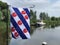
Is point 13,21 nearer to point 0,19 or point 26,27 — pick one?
point 26,27

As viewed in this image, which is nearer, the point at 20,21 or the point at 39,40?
the point at 20,21

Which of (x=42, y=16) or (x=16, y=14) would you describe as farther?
(x=42, y=16)

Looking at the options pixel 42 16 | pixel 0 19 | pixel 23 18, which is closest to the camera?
pixel 23 18

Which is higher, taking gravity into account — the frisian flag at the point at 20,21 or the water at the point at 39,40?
the frisian flag at the point at 20,21

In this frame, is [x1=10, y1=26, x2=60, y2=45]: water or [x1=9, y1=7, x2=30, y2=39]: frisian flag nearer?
[x1=9, y1=7, x2=30, y2=39]: frisian flag

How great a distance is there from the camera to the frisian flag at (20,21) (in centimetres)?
346

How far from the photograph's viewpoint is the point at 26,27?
3.49m

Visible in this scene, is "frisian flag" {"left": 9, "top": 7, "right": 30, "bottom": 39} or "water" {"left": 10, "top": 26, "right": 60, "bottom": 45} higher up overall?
"frisian flag" {"left": 9, "top": 7, "right": 30, "bottom": 39}

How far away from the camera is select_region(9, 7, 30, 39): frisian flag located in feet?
11.3

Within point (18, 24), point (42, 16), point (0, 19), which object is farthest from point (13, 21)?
point (42, 16)

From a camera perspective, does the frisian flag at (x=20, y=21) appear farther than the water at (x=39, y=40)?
No

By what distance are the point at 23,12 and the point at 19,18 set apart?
0.35 feet

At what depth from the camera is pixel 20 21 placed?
11.4 feet

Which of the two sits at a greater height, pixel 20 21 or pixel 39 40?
pixel 20 21
